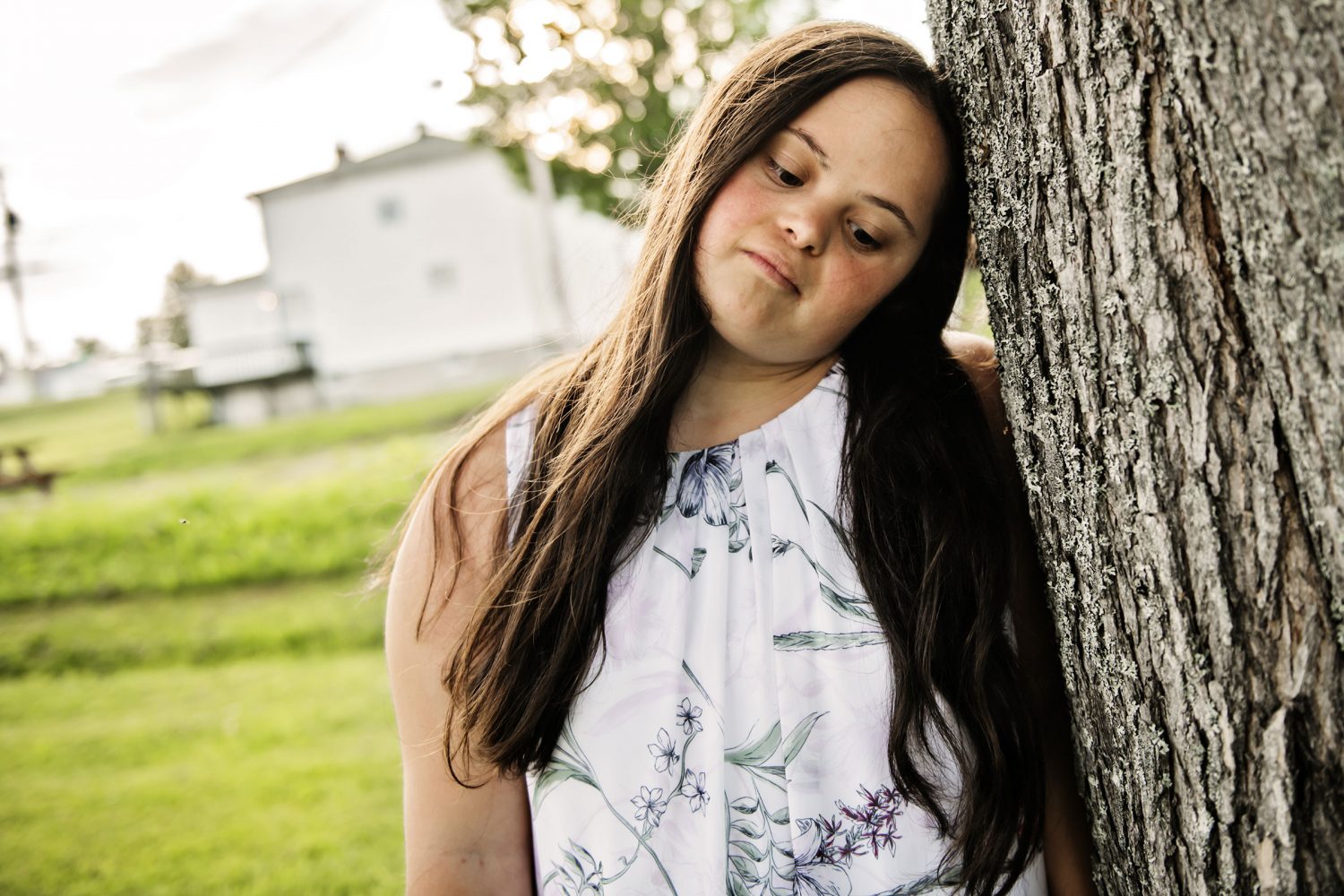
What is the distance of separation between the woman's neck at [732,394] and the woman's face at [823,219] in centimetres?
13

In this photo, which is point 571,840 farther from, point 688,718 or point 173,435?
point 173,435

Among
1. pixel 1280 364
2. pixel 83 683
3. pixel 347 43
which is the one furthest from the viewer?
pixel 347 43

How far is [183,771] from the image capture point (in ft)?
14.3

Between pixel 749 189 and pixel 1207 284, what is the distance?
2.28 feet

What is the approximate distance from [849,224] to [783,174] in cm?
13

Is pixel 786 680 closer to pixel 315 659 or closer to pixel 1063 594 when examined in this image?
pixel 1063 594

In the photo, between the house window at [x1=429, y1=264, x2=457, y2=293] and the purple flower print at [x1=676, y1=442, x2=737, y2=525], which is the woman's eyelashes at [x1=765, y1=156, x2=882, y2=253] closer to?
the purple flower print at [x1=676, y1=442, x2=737, y2=525]

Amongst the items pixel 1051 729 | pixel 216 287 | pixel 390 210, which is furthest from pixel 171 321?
pixel 1051 729

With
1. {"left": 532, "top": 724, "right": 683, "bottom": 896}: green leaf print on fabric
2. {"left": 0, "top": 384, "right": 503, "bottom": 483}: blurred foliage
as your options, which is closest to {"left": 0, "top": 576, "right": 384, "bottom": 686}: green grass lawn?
{"left": 0, "top": 384, "right": 503, "bottom": 483}: blurred foliage

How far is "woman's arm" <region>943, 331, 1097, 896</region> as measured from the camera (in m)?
1.57

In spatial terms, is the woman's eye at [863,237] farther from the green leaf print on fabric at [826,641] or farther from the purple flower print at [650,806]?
the purple flower print at [650,806]

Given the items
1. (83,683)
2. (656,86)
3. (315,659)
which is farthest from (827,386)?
(656,86)

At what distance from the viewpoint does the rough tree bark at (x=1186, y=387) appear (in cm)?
101

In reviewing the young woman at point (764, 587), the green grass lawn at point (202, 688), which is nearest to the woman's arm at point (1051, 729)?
the young woman at point (764, 587)
